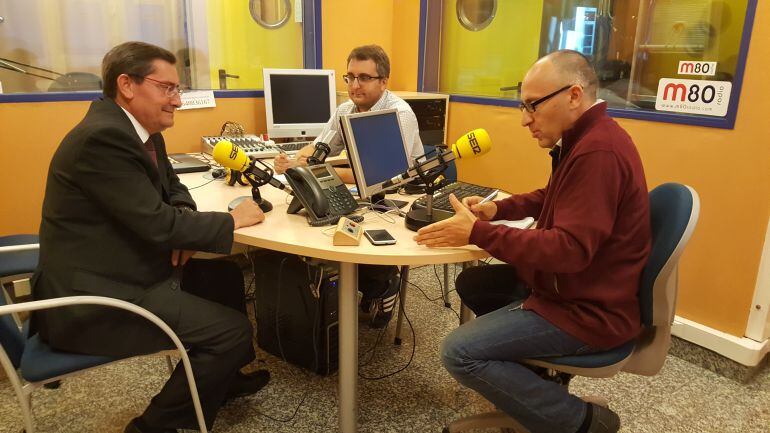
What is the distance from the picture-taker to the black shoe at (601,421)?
4.99ft

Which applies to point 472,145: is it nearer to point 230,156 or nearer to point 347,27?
point 230,156

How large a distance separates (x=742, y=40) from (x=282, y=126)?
93.7 inches

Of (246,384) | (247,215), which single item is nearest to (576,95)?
(247,215)

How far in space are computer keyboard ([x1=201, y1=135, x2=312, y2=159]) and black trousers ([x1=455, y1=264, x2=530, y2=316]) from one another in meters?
1.44

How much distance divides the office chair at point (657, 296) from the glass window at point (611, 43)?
1140 mm

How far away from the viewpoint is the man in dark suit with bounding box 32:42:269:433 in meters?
1.47

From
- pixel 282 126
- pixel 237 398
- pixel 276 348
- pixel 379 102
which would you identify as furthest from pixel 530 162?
pixel 237 398

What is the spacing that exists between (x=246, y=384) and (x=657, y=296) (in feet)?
5.05

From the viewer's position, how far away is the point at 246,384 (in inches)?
84.4

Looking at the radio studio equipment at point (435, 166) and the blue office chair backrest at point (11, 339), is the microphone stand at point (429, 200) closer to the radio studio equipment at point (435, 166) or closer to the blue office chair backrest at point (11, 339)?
the radio studio equipment at point (435, 166)

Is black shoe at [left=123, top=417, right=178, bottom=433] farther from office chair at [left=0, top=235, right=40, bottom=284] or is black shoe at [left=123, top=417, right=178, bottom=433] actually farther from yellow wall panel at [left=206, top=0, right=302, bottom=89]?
yellow wall panel at [left=206, top=0, right=302, bottom=89]

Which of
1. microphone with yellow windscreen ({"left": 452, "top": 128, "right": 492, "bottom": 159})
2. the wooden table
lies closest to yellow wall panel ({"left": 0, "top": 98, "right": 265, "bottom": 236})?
the wooden table

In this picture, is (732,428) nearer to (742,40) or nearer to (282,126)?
(742,40)

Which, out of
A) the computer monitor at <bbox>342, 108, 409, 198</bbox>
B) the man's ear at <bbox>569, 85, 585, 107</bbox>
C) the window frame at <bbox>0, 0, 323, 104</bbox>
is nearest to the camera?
the man's ear at <bbox>569, 85, 585, 107</bbox>
